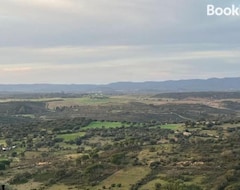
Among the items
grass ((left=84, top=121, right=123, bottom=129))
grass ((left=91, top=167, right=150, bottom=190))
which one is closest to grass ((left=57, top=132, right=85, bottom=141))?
grass ((left=84, top=121, right=123, bottom=129))

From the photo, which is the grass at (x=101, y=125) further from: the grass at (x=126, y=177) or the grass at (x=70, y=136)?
the grass at (x=126, y=177)

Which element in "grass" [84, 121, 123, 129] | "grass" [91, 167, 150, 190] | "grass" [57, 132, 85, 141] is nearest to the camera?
"grass" [91, 167, 150, 190]

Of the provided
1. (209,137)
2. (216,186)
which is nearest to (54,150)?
(209,137)

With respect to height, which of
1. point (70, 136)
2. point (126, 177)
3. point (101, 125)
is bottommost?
point (126, 177)

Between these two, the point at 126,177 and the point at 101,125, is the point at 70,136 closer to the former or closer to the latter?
the point at 101,125

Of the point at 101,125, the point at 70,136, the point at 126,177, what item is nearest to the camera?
the point at 126,177

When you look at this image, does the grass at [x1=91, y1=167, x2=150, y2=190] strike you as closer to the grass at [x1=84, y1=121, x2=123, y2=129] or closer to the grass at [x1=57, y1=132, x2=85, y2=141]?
the grass at [x1=57, y1=132, x2=85, y2=141]

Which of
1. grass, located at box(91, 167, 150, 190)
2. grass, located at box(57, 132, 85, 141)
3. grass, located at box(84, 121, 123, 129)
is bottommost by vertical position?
grass, located at box(91, 167, 150, 190)

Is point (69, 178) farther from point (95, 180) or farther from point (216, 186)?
point (216, 186)

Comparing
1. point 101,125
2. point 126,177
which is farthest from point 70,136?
point 126,177

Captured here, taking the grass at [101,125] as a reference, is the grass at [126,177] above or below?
below

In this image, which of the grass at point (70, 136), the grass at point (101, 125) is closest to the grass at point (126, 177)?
the grass at point (70, 136)
